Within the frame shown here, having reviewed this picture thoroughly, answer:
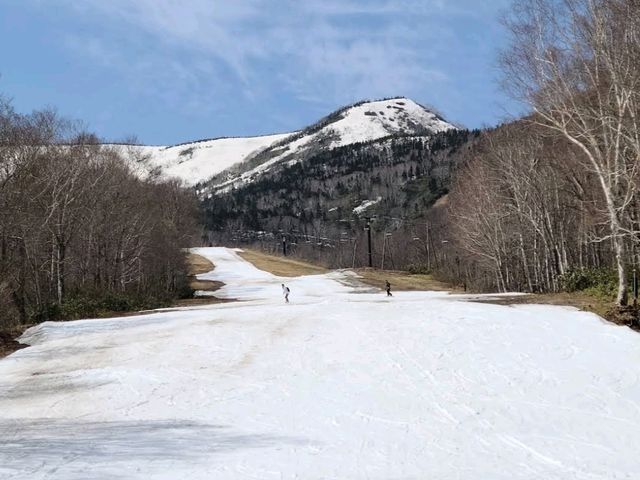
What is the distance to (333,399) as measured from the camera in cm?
1099

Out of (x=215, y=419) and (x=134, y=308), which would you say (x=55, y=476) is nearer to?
(x=215, y=419)

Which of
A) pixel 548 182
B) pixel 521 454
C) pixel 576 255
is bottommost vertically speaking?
pixel 521 454

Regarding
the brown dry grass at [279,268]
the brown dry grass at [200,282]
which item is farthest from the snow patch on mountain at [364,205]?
the brown dry grass at [200,282]

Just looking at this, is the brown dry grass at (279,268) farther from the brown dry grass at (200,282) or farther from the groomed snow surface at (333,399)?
the groomed snow surface at (333,399)

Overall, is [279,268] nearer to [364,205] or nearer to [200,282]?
[200,282]

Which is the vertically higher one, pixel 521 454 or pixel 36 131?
pixel 36 131

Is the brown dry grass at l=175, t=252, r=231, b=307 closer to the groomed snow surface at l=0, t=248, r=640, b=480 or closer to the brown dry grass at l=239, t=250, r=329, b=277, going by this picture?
the brown dry grass at l=239, t=250, r=329, b=277

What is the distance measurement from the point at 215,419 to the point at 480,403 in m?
4.34

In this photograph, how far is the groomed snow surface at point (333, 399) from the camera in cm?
749

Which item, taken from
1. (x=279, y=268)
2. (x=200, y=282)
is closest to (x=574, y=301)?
(x=200, y=282)

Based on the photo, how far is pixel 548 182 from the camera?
33938 millimetres

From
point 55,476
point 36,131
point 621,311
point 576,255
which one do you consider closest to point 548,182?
point 576,255

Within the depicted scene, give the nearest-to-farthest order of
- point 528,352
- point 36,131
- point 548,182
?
point 528,352, point 36,131, point 548,182

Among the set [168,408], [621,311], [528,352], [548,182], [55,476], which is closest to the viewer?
[55,476]
